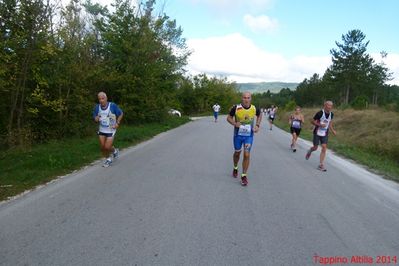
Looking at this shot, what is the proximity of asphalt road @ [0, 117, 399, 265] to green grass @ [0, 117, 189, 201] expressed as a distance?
16.8 inches

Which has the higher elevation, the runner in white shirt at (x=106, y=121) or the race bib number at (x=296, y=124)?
the runner in white shirt at (x=106, y=121)

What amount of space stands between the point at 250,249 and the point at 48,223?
2.60m

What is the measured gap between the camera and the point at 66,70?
43.4ft

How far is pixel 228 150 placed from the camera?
41.5 ft

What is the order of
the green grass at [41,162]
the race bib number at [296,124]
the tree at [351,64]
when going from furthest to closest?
the tree at [351,64], the race bib number at [296,124], the green grass at [41,162]

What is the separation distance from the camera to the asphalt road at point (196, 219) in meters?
4.00

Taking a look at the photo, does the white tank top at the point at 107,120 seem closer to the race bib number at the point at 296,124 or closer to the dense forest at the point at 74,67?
the dense forest at the point at 74,67

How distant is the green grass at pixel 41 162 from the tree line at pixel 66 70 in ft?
3.46

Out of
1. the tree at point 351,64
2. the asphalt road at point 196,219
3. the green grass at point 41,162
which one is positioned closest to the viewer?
the asphalt road at point 196,219

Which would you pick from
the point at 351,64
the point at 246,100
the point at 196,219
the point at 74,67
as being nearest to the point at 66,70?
the point at 74,67

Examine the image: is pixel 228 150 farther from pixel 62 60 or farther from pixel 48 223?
pixel 48 223

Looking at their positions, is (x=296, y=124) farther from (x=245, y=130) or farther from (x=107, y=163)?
(x=107, y=163)

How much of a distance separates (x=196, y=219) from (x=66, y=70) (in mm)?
9960

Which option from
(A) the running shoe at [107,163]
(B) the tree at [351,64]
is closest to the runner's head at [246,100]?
(A) the running shoe at [107,163]
